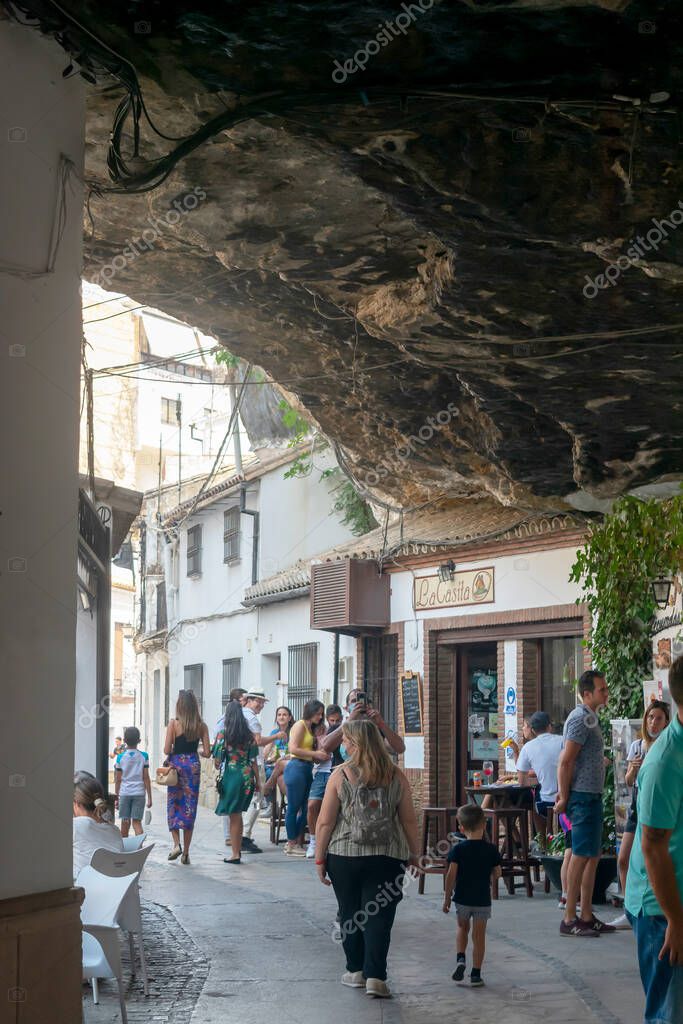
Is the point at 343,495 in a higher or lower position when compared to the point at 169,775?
higher

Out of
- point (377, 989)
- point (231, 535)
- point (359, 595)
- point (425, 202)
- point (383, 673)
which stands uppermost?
point (231, 535)

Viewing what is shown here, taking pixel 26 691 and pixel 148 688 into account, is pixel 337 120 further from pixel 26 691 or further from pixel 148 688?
pixel 148 688

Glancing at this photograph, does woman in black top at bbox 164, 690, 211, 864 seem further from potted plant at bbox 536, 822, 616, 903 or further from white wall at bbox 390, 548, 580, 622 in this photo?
white wall at bbox 390, 548, 580, 622

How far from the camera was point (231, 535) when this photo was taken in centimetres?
2883

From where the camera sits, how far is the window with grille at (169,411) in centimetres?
4594

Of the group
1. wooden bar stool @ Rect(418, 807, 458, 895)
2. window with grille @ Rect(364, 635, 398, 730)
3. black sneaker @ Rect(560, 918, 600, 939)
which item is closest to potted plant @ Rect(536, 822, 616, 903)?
wooden bar stool @ Rect(418, 807, 458, 895)

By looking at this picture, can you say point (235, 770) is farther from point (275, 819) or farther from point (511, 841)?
point (511, 841)

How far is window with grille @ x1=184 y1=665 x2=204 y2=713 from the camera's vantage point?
30.7 metres

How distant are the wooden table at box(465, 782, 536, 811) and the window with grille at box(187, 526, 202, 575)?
19.1 m

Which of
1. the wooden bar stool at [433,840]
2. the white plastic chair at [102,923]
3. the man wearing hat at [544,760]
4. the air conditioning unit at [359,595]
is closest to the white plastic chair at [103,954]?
the white plastic chair at [102,923]

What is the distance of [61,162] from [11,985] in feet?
10.2

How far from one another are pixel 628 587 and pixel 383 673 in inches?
280

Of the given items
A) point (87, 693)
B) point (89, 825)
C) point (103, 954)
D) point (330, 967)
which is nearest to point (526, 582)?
point (87, 693)

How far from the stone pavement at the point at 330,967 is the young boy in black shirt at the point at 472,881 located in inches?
10.0
